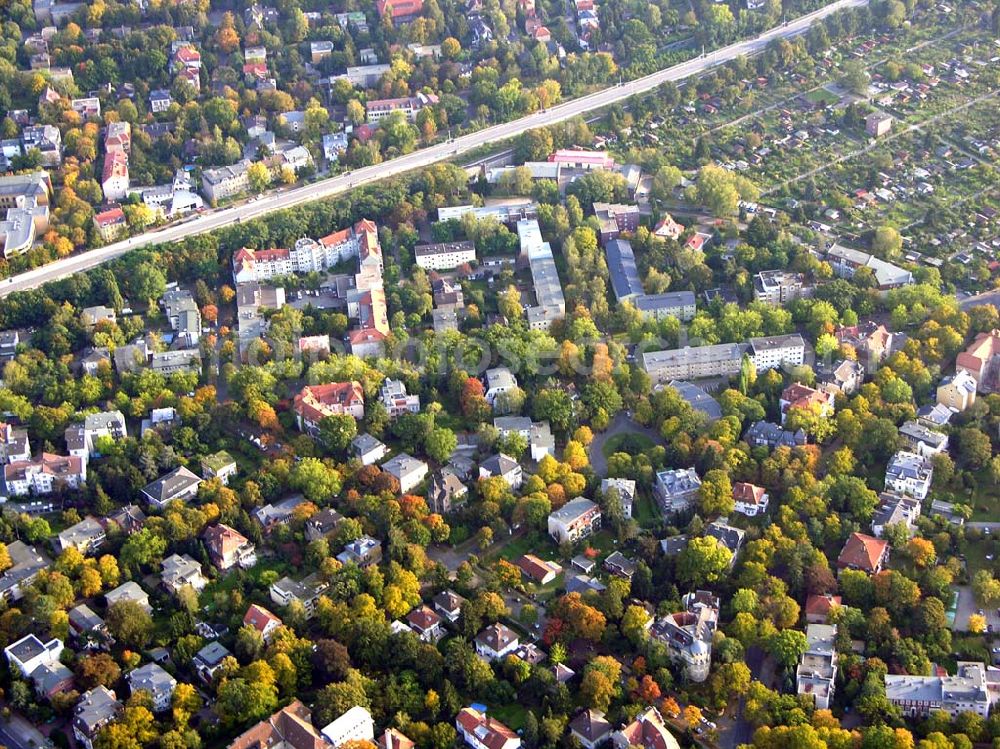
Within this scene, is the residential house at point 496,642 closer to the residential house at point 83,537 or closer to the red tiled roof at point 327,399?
the red tiled roof at point 327,399

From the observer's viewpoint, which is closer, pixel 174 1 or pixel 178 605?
pixel 178 605

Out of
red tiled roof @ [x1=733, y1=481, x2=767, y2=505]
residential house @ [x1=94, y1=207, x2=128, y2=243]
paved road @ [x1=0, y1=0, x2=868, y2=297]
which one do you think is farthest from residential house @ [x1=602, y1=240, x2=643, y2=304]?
residential house @ [x1=94, y1=207, x2=128, y2=243]

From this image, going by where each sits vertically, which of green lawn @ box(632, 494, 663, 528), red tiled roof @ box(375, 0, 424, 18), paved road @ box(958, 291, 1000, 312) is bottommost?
paved road @ box(958, 291, 1000, 312)

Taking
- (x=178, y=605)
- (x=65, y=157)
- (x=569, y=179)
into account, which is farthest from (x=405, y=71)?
(x=178, y=605)

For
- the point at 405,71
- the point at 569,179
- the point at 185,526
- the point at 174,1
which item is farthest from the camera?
the point at 174,1

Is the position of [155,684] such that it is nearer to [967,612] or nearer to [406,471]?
[406,471]

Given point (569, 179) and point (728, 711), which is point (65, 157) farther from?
point (728, 711)

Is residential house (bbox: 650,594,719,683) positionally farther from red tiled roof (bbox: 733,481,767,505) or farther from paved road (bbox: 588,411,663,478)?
paved road (bbox: 588,411,663,478)
